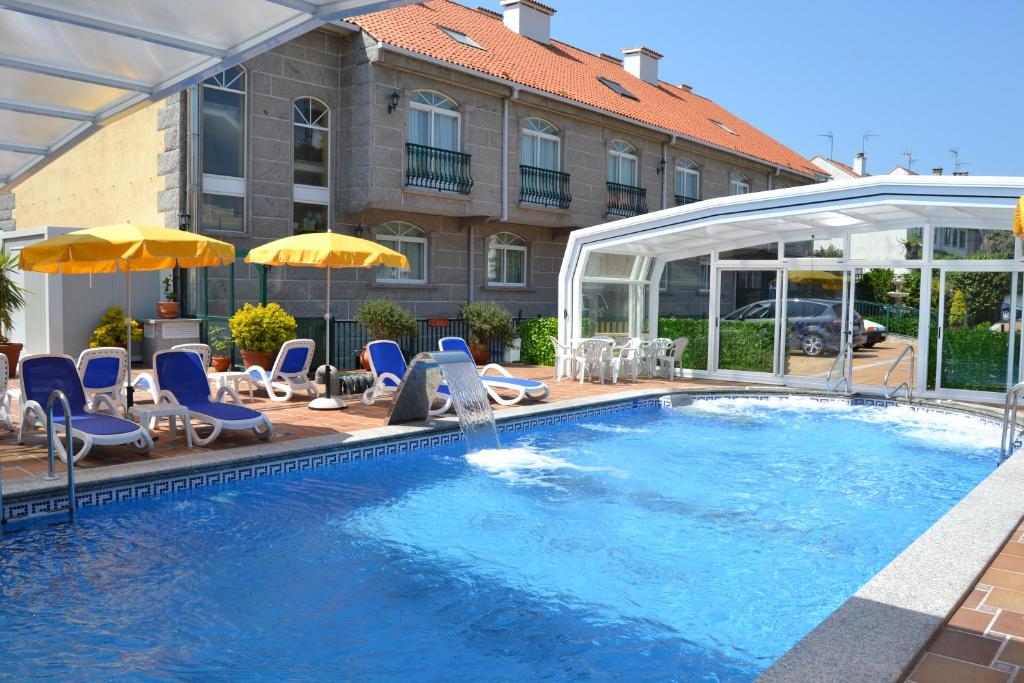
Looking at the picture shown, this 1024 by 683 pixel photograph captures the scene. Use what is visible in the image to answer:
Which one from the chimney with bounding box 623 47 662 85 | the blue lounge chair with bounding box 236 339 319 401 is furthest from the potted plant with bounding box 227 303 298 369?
the chimney with bounding box 623 47 662 85

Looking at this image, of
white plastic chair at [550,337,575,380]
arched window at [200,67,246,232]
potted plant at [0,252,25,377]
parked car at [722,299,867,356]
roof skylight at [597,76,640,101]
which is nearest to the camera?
potted plant at [0,252,25,377]

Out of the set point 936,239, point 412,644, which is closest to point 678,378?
point 936,239

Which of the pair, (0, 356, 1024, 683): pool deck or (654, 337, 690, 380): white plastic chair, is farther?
(654, 337, 690, 380): white plastic chair

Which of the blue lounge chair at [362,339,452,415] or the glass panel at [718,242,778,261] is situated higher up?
the glass panel at [718,242,778,261]

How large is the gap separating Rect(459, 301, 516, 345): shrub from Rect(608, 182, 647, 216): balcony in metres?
6.71

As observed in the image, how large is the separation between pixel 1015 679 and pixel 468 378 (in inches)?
299

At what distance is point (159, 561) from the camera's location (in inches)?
230

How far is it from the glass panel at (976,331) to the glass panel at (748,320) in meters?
3.04

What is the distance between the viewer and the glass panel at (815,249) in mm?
14641

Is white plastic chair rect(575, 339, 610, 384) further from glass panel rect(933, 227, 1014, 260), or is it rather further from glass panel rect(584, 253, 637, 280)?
glass panel rect(933, 227, 1014, 260)

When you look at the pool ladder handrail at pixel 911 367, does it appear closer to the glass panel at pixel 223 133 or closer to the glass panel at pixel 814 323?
the glass panel at pixel 814 323

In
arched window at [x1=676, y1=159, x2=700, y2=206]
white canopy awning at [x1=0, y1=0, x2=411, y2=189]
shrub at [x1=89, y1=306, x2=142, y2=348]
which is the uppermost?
arched window at [x1=676, y1=159, x2=700, y2=206]

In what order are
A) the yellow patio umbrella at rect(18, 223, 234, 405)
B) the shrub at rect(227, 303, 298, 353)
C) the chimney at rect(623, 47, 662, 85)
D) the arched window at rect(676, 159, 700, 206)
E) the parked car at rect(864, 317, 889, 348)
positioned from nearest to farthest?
the yellow patio umbrella at rect(18, 223, 234, 405), the shrub at rect(227, 303, 298, 353), the parked car at rect(864, 317, 889, 348), the arched window at rect(676, 159, 700, 206), the chimney at rect(623, 47, 662, 85)

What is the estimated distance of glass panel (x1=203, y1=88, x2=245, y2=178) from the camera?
16.2 metres
